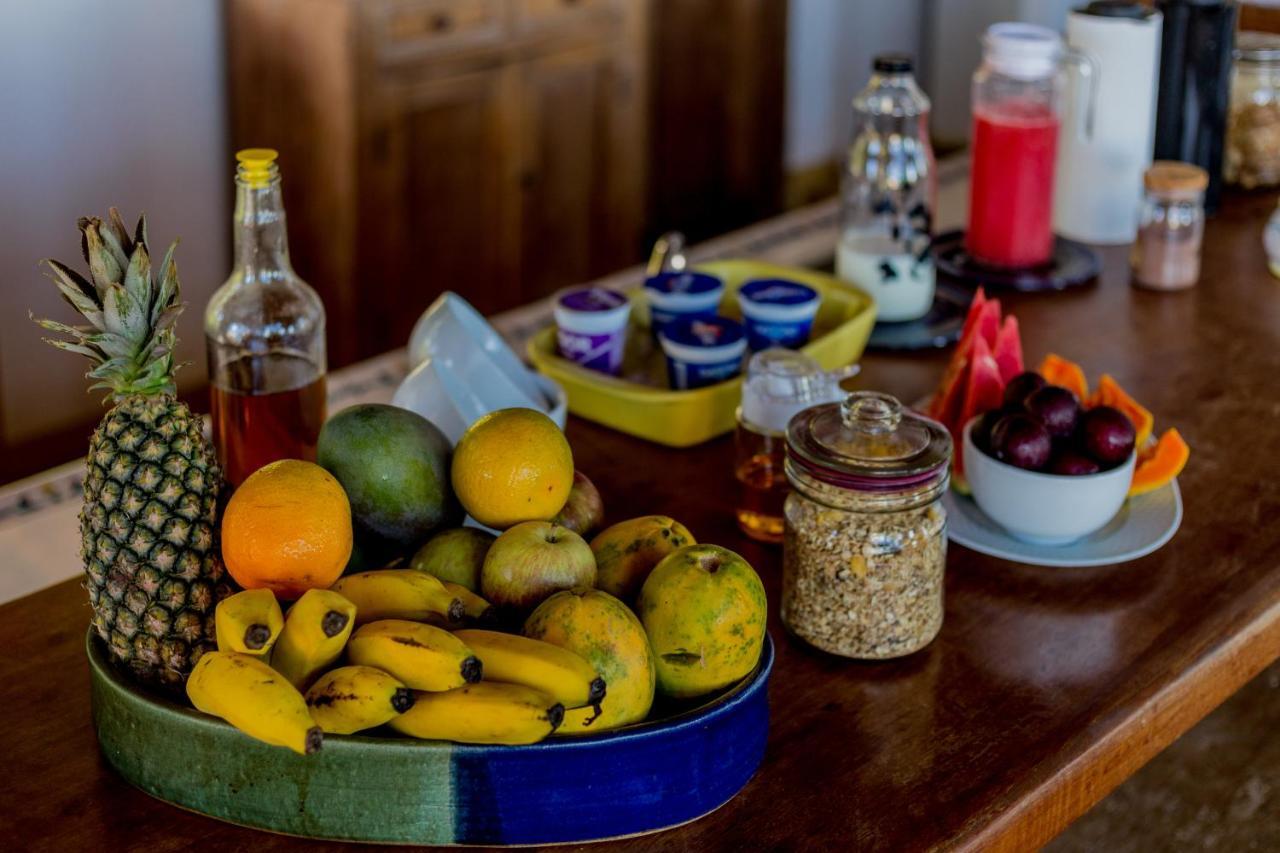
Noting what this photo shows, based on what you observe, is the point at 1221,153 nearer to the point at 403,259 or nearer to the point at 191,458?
the point at 191,458

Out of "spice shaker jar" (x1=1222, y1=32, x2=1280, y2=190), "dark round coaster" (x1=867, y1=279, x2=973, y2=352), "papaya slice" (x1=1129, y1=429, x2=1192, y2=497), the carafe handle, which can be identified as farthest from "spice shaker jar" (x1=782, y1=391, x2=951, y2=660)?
"spice shaker jar" (x1=1222, y1=32, x2=1280, y2=190)

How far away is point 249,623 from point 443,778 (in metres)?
0.14

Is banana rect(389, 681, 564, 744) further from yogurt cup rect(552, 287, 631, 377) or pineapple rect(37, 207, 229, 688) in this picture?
yogurt cup rect(552, 287, 631, 377)

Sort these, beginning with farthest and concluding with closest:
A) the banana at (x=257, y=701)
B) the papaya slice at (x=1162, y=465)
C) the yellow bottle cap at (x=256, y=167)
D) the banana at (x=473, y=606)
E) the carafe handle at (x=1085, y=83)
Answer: the carafe handle at (x=1085, y=83) → the papaya slice at (x=1162, y=465) → the yellow bottle cap at (x=256, y=167) → the banana at (x=473, y=606) → the banana at (x=257, y=701)

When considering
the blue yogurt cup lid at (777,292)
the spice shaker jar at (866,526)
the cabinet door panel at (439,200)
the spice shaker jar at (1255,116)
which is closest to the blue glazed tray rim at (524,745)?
the spice shaker jar at (866,526)

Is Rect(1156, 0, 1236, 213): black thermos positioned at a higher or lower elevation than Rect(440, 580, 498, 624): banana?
higher

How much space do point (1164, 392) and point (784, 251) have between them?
639 millimetres

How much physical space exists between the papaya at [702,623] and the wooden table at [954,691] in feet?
0.29

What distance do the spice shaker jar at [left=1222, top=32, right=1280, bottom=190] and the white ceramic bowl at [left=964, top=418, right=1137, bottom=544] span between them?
3.87 ft

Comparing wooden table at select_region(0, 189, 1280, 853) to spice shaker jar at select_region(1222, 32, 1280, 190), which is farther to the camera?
spice shaker jar at select_region(1222, 32, 1280, 190)

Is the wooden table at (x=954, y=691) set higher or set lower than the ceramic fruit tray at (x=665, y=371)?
lower

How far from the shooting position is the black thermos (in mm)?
1983

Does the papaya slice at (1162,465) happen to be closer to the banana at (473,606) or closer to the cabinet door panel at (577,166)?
the banana at (473,606)

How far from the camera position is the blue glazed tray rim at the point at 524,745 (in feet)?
2.68
